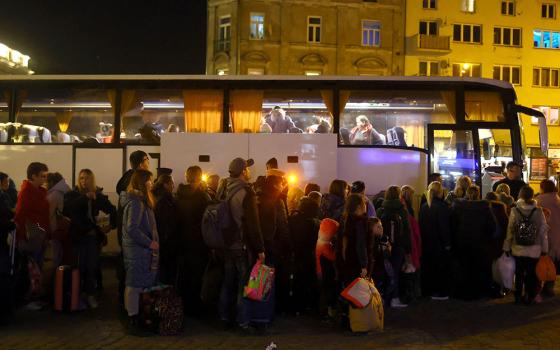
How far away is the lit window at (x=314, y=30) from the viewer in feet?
124

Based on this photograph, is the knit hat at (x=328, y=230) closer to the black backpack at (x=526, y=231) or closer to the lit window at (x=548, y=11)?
the black backpack at (x=526, y=231)

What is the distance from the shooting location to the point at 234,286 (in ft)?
23.7

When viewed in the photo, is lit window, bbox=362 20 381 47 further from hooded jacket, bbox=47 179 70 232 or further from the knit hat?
the knit hat

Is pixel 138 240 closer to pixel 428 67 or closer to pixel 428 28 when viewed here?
pixel 428 67

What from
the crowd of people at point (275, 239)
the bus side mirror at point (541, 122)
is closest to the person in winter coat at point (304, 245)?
the crowd of people at point (275, 239)

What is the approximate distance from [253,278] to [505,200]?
5.00 meters

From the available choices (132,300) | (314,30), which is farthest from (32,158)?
(314,30)

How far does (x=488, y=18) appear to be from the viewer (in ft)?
133

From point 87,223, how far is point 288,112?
550 cm

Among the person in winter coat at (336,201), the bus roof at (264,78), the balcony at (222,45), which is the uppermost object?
the balcony at (222,45)

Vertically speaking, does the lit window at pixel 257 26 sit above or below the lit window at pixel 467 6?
below

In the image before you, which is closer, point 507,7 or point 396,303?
point 396,303

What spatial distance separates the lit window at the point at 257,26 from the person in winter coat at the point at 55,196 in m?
29.9

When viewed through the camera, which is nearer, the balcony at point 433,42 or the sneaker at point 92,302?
the sneaker at point 92,302
